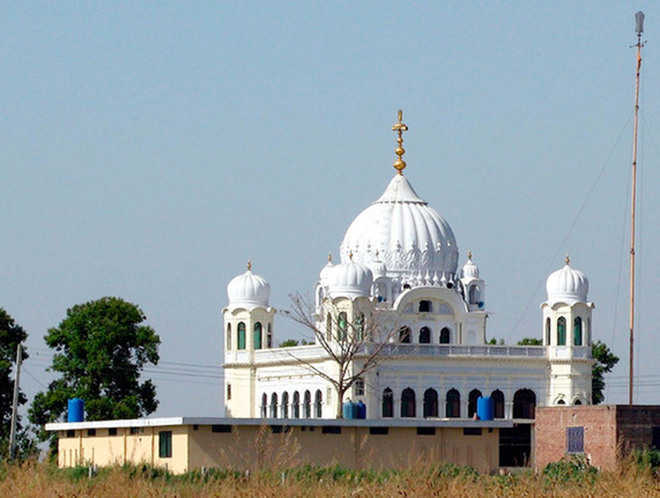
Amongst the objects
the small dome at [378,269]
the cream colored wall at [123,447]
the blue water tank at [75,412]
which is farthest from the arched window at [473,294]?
the cream colored wall at [123,447]

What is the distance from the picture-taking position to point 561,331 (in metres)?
79.9

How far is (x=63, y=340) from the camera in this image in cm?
7275

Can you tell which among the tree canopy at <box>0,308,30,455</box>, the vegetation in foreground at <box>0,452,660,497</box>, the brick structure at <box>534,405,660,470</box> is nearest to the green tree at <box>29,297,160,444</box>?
the tree canopy at <box>0,308,30,455</box>

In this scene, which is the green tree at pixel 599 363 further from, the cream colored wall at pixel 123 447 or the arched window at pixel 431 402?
the cream colored wall at pixel 123 447

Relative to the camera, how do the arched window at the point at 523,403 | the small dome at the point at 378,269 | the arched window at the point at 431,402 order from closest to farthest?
1. the arched window at the point at 431,402
2. the arched window at the point at 523,403
3. the small dome at the point at 378,269

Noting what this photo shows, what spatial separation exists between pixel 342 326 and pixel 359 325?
0.76 m

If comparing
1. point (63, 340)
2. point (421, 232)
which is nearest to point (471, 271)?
point (421, 232)

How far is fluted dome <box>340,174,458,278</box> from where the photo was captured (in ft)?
270

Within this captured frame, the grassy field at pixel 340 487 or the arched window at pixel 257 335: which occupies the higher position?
the arched window at pixel 257 335

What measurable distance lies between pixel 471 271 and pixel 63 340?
807 inches

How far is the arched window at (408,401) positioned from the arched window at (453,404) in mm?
1538

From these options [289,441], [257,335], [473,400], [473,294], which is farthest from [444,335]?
[289,441]

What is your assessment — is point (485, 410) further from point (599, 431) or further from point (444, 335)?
point (444, 335)

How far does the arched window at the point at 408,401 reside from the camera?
7631cm
